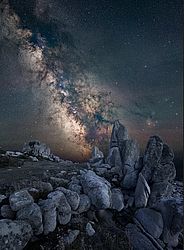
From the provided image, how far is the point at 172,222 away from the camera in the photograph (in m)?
18.3

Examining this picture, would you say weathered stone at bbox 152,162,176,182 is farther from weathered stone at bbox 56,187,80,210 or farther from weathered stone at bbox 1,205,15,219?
weathered stone at bbox 1,205,15,219

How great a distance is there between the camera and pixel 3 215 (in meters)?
14.0

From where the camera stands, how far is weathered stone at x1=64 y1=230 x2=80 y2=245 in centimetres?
1425

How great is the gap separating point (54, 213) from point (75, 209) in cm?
286

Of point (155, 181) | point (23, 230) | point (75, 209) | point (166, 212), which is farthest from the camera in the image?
point (155, 181)

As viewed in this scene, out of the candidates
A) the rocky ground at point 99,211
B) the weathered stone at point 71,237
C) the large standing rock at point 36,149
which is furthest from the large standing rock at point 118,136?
the large standing rock at point 36,149

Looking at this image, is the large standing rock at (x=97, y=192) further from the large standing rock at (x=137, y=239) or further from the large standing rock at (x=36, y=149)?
the large standing rock at (x=36, y=149)

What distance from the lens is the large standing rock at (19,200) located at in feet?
47.2

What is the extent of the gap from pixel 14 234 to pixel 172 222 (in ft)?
42.1

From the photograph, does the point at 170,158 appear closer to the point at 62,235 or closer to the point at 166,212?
the point at 166,212

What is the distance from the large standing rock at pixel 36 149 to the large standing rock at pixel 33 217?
49.4 metres

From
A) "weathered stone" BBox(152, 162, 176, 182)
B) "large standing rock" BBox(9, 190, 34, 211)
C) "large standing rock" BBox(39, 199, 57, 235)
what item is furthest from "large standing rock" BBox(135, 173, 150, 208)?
"large standing rock" BBox(9, 190, 34, 211)

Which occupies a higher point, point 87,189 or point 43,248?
point 87,189

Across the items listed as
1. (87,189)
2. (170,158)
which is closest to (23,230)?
(87,189)
